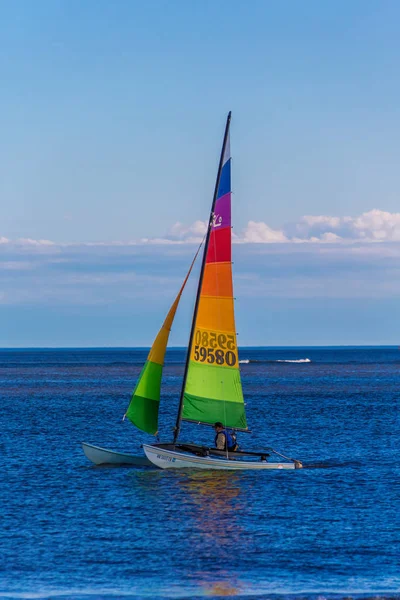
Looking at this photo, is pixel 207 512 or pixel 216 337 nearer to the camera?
pixel 207 512

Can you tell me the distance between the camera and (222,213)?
40.8 metres

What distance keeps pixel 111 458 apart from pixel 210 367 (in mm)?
6937

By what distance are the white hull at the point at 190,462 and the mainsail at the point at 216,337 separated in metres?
1.66

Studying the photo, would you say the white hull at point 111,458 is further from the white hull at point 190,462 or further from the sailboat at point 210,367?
the white hull at point 190,462

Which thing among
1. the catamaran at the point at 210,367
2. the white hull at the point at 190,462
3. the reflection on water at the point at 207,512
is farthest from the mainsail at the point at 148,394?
the reflection on water at the point at 207,512

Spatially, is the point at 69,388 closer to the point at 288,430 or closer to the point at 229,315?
the point at 288,430

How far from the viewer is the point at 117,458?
44.4 meters

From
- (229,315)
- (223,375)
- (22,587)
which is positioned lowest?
(22,587)

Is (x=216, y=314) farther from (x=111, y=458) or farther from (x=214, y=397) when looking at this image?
(x=111, y=458)

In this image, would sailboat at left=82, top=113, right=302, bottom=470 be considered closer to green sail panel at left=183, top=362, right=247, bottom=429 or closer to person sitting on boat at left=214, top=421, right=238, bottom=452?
green sail panel at left=183, top=362, right=247, bottom=429

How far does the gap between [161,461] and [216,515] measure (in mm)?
7733

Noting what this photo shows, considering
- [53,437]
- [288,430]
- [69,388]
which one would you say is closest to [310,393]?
[69,388]

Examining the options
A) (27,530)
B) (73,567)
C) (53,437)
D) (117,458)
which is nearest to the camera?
(73,567)

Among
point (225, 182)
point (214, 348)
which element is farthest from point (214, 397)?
point (225, 182)
